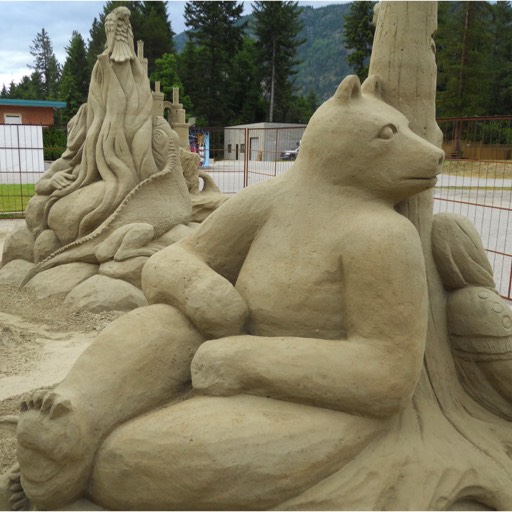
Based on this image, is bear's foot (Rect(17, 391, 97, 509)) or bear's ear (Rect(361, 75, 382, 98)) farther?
bear's ear (Rect(361, 75, 382, 98))

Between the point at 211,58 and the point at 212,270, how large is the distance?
112 ft

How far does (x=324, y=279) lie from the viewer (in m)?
2.03

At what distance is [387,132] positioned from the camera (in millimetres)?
2029

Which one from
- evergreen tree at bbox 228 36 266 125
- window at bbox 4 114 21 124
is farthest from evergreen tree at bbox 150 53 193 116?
window at bbox 4 114 21 124

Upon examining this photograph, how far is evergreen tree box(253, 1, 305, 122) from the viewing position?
33.8 metres

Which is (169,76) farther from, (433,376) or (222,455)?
(222,455)

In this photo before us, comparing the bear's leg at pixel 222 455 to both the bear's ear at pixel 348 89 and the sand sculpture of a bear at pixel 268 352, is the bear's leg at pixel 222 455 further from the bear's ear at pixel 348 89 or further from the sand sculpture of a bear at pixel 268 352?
the bear's ear at pixel 348 89

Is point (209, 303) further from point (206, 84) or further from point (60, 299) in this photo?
point (206, 84)

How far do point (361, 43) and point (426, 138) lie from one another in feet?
98.4

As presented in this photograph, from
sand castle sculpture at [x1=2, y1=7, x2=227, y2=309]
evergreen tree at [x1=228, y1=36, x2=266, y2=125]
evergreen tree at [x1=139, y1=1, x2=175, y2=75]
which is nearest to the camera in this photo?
sand castle sculpture at [x1=2, y1=7, x2=227, y2=309]

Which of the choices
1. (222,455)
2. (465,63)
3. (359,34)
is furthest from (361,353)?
(359,34)

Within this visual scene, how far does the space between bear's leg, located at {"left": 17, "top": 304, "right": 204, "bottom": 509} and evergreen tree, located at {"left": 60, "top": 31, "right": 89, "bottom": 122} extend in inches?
1353

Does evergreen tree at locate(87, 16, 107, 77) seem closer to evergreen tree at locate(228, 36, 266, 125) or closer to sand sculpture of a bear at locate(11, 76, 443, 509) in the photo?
evergreen tree at locate(228, 36, 266, 125)

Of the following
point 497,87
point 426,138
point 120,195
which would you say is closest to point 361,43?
point 497,87
